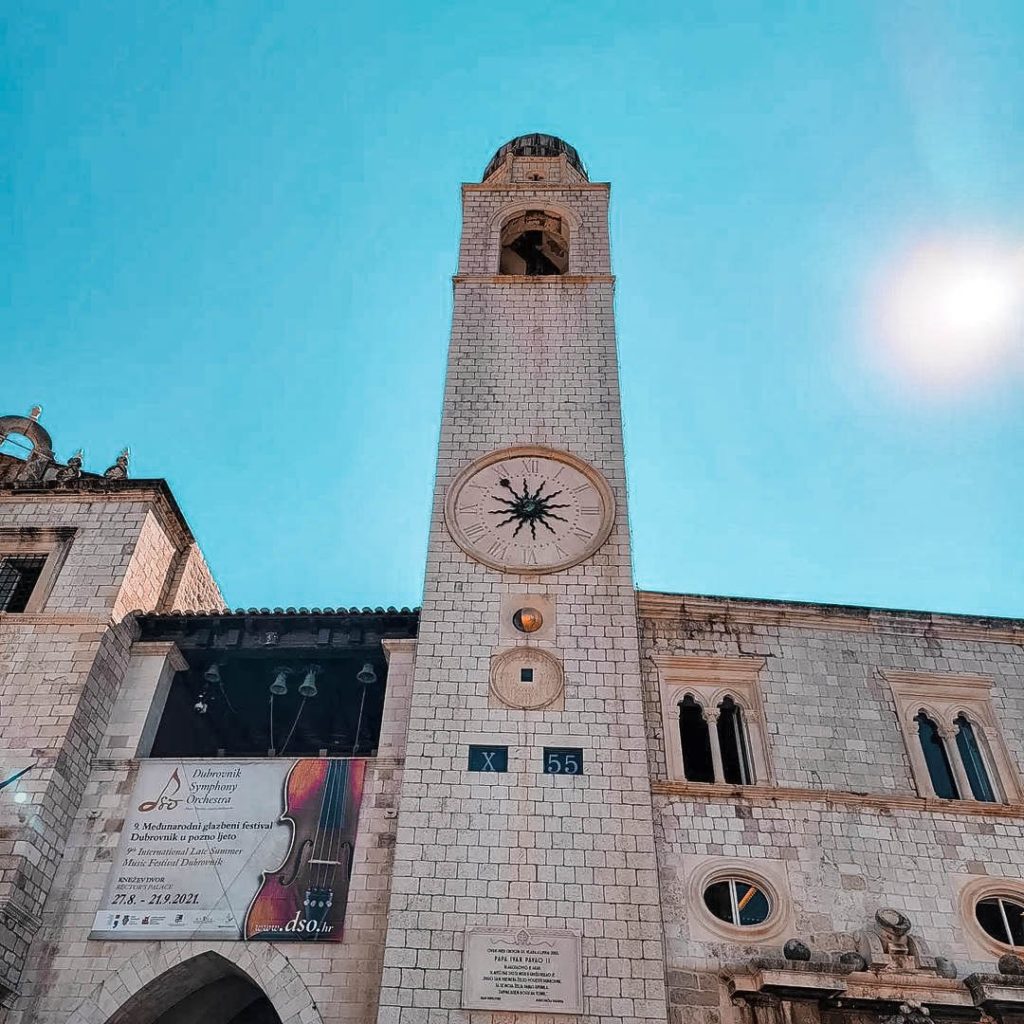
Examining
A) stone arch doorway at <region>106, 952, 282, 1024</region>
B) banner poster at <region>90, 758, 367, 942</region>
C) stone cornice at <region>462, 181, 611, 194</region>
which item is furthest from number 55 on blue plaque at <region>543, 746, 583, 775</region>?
stone cornice at <region>462, 181, 611, 194</region>

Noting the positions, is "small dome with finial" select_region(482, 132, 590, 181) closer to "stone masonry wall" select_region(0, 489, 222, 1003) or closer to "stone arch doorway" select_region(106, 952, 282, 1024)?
"stone masonry wall" select_region(0, 489, 222, 1003)

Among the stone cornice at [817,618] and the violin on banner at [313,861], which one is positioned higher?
the stone cornice at [817,618]

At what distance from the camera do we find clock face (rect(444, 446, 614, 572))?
15062 mm

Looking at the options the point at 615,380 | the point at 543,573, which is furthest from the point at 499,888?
the point at 615,380

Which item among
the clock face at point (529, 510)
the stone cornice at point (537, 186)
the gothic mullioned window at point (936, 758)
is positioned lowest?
the gothic mullioned window at point (936, 758)

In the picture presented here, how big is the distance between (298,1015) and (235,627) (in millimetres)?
5893

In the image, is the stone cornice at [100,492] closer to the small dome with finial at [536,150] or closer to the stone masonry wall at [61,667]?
the stone masonry wall at [61,667]

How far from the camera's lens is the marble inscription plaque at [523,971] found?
423 inches

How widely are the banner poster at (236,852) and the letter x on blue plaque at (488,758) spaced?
1666 millimetres

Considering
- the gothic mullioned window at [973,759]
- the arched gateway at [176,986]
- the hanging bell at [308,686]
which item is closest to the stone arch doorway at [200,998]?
the arched gateway at [176,986]

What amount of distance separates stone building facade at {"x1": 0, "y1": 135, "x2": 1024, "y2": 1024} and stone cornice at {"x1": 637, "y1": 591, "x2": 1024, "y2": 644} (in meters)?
0.04

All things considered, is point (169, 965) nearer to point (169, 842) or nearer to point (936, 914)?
point (169, 842)

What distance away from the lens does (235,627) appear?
1542cm

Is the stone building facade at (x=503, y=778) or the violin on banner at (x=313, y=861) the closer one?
the stone building facade at (x=503, y=778)
